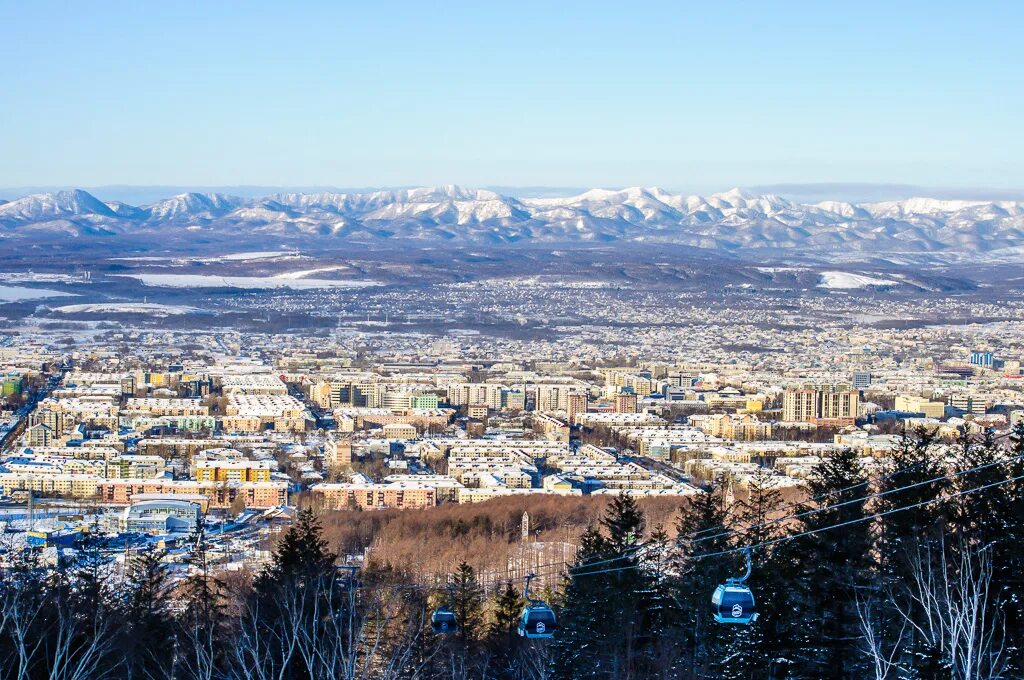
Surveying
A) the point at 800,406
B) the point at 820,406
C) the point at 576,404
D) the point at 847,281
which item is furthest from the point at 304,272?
the point at 820,406

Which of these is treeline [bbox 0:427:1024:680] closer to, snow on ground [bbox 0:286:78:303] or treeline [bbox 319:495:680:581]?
treeline [bbox 319:495:680:581]

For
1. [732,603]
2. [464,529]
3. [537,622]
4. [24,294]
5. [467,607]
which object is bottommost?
[24,294]

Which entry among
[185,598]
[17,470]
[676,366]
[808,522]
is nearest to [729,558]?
[808,522]

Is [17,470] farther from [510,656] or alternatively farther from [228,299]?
[228,299]

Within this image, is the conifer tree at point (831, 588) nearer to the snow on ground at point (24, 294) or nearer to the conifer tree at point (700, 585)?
the conifer tree at point (700, 585)

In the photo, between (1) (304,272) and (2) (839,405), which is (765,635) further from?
(1) (304,272)

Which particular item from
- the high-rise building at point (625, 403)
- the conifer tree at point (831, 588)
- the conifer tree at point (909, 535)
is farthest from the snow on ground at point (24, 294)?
the conifer tree at point (831, 588)

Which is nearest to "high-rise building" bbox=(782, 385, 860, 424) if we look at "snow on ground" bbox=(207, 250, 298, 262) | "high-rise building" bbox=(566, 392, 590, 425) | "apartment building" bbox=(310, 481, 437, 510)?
"high-rise building" bbox=(566, 392, 590, 425)
